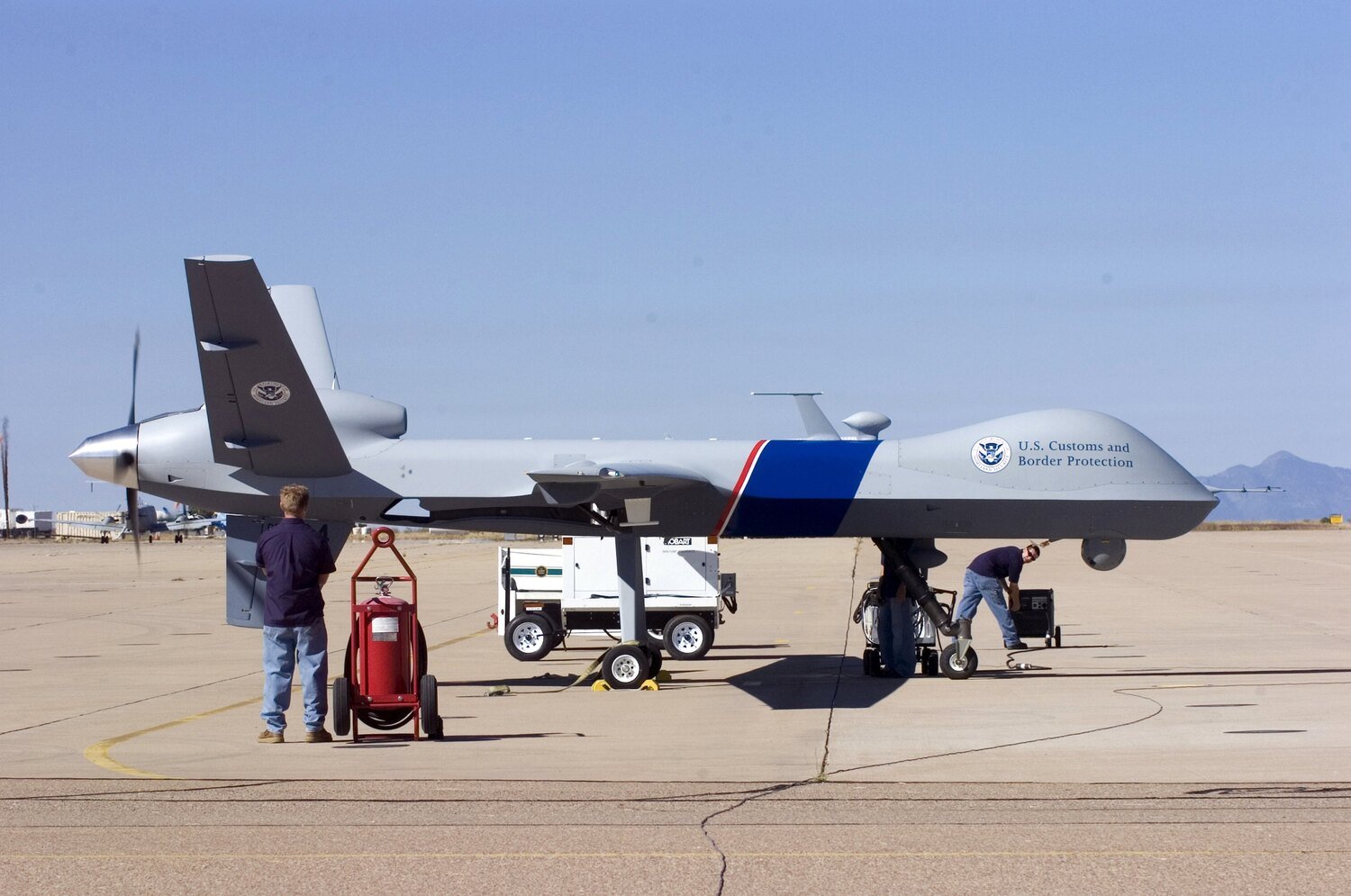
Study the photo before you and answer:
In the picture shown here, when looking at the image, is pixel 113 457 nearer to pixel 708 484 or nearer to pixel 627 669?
pixel 627 669

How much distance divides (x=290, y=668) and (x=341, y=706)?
0.56 m

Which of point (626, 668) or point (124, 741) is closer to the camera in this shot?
point (124, 741)

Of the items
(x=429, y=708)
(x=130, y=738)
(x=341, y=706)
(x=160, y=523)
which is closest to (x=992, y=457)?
(x=429, y=708)

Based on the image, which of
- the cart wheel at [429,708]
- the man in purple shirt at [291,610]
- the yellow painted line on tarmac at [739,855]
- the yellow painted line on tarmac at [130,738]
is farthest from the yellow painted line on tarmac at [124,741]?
the yellow painted line on tarmac at [739,855]

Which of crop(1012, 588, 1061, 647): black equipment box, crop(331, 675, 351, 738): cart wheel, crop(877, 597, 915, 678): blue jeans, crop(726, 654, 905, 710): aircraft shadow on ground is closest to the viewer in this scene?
crop(331, 675, 351, 738): cart wheel

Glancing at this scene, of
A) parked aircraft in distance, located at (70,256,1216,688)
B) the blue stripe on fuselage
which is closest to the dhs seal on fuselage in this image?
parked aircraft in distance, located at (70,256,1216,688)

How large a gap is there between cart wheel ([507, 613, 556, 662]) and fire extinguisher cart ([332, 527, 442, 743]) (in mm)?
7446

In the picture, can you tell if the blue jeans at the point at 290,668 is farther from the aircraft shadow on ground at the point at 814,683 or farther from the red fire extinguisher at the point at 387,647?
the aircraft shadow on ground at the point at 814,683

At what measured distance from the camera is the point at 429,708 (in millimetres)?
11945

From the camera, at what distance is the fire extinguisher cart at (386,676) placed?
1198 centimetres

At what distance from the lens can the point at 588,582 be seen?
2030 cm

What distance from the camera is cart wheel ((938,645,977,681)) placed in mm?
16828

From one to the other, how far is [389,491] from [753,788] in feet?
28.0

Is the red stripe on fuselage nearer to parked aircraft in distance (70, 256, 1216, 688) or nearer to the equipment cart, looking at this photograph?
parked aircraft in distance (70, 256, 1216, 688)
